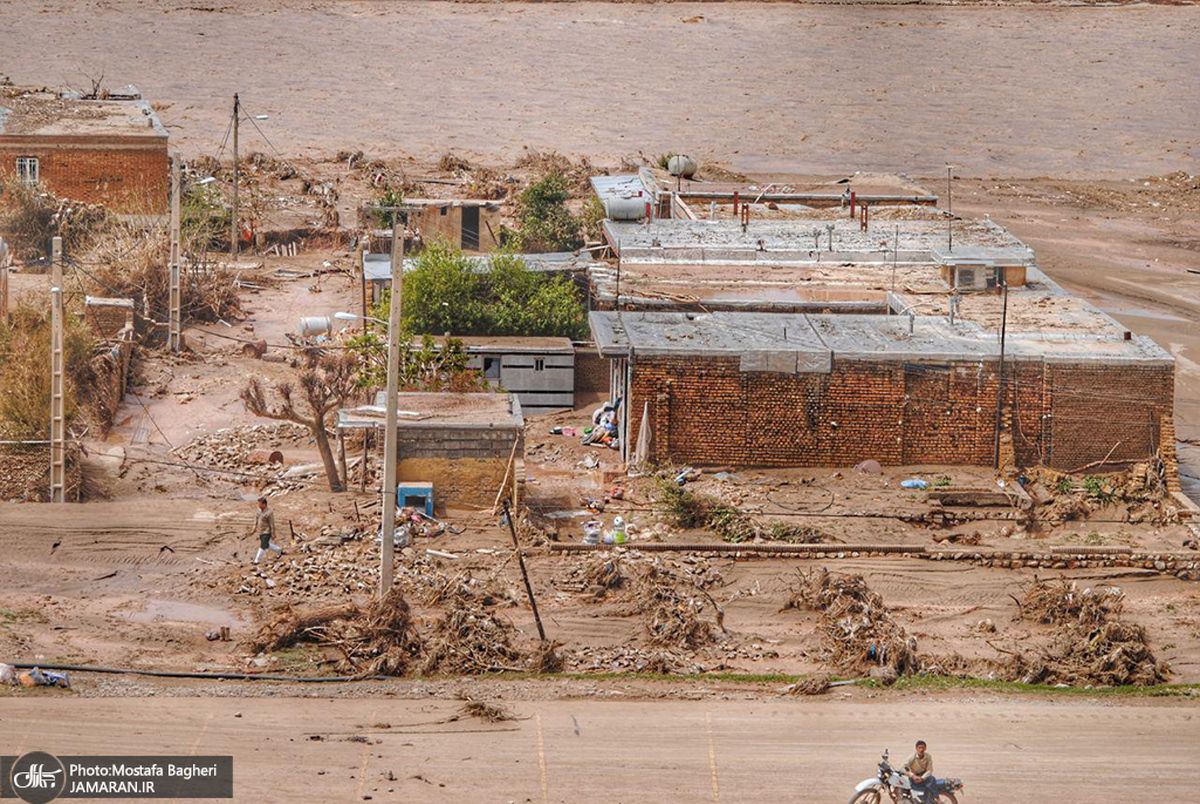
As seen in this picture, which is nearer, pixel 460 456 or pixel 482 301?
pixel 460 456

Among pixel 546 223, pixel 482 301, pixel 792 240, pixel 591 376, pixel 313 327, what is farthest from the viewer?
pixel 546 223

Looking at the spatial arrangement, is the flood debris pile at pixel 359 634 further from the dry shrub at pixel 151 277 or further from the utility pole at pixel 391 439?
the dry shrub at pixel 151 277

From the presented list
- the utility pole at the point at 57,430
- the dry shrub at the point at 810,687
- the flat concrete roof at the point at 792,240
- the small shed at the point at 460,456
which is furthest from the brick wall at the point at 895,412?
the dry shrub at the point at 810,687

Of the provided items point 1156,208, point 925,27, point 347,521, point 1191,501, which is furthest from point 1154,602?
point 925,27

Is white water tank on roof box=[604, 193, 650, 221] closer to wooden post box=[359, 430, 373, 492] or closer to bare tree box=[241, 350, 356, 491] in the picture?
bare tree box=[241, 350, 356, 491]

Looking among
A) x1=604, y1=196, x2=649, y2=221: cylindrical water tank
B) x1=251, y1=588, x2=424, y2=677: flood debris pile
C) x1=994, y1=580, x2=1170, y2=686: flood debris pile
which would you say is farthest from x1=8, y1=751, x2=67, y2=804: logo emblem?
x1=604, y1=196, x2=649, y2=221: cylindrical water tank

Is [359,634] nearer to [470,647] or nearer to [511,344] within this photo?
[470,647]

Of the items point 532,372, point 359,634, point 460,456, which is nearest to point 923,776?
point 359,634
